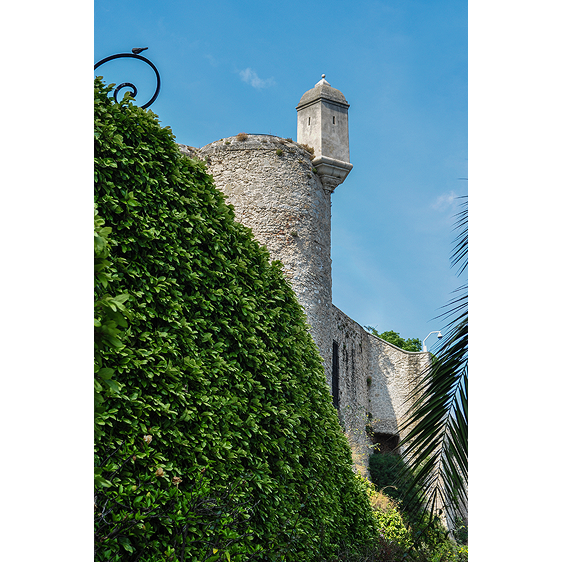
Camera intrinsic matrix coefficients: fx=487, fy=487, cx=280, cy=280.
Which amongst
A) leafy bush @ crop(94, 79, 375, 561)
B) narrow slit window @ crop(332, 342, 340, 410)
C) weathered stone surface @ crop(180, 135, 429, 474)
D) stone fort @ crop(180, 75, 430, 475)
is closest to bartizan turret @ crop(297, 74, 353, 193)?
stone fort @ crop(180, 75, 430, 475)

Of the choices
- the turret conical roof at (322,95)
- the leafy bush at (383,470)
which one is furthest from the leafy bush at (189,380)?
the leafy bush at (383,470)

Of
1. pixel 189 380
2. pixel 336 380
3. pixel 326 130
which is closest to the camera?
pixel 189 380

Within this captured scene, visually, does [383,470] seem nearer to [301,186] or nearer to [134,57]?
[301,186]

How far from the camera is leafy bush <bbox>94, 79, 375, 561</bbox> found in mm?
2820

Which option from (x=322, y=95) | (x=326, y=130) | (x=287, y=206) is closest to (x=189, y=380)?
(x=287, y=206)

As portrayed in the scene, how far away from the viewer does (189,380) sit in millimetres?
3391

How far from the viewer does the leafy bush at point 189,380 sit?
2820 mm

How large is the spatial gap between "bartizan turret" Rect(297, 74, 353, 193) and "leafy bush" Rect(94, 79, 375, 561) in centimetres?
632

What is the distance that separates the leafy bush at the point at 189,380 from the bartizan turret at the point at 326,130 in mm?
6323

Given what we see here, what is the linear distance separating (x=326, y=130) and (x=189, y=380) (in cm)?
861

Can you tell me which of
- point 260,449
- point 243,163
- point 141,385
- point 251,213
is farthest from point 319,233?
point 141,385
